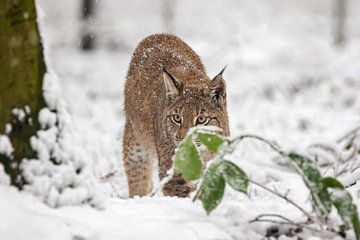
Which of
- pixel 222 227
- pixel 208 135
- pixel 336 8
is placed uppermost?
pixel 336 8

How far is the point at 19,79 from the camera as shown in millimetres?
3129

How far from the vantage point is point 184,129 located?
5312 millimetres

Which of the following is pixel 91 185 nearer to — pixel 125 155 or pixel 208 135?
pixel 208 135

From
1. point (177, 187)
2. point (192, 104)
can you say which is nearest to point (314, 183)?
point (177, 187)

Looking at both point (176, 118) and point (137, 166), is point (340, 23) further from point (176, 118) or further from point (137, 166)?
point (176, 118)

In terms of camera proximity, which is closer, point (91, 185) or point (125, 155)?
point (91, 185)

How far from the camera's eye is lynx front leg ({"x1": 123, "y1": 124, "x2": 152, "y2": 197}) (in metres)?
6.13

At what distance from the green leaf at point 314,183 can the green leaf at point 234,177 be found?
0.76ft

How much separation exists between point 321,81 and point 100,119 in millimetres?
5557

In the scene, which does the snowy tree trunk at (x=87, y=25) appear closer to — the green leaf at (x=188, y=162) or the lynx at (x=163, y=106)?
the lynx at (x=163, y=106)

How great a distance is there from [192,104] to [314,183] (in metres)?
2.44

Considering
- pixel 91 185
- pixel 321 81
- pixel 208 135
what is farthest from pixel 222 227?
pixel 321 81

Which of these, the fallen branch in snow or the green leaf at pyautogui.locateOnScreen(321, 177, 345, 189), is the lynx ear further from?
the green leaf at pyautogui.locateOnScreen(321, 177, 345, 189)

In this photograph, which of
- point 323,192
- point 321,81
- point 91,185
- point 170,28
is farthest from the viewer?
point 170,28
